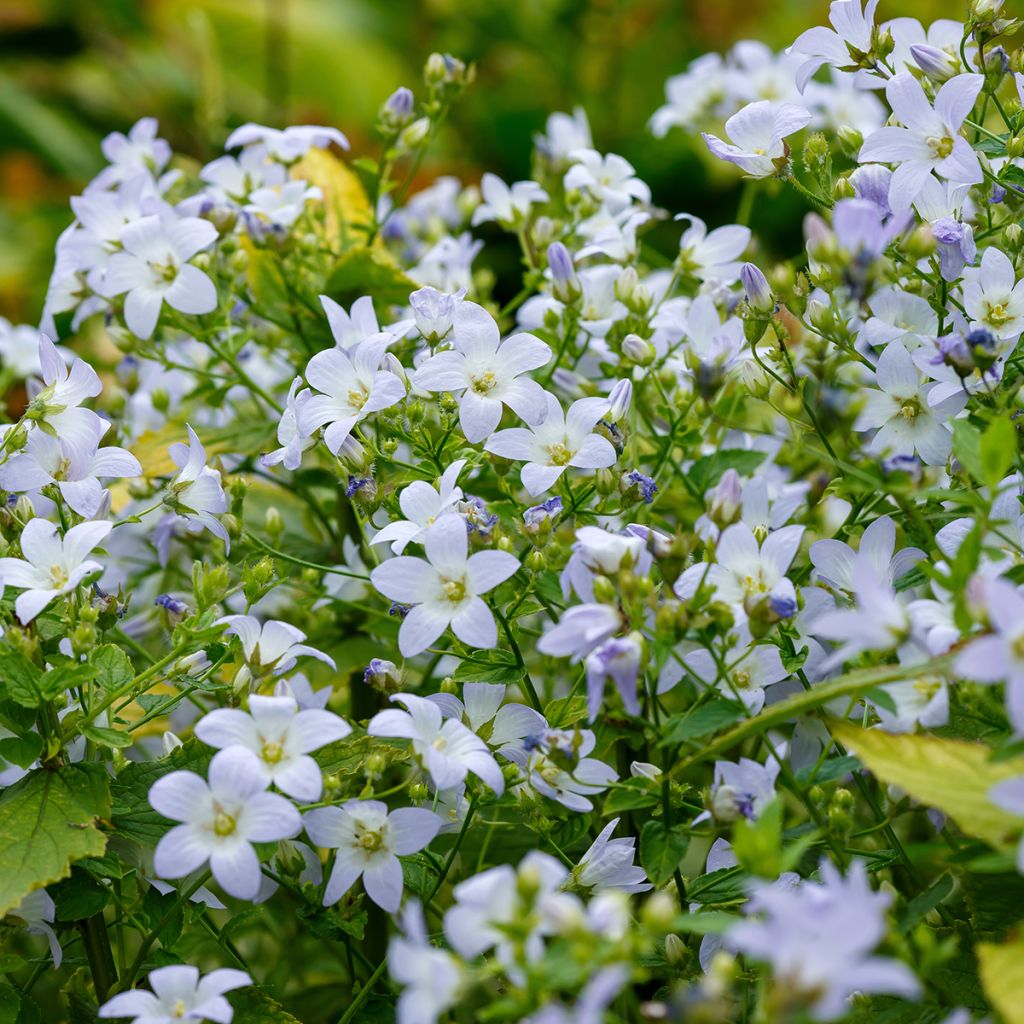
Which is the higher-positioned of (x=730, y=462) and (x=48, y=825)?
(x=730, y=462)

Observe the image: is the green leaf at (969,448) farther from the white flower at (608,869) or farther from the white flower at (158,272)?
the white flower at (158,272)

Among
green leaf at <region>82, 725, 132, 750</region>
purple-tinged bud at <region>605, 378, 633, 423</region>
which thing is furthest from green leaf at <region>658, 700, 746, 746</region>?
green leaf at <region>82, 725, 132, 750</region>

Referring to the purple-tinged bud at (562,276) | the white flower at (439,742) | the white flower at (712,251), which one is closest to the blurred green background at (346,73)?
the white flower at (712,251)

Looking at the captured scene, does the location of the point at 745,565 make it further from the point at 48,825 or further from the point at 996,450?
the point at 48,825

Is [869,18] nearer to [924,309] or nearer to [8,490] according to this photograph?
[924,309]

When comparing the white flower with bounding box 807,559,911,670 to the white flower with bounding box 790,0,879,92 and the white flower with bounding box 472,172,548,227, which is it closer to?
the white flower with bounding box 790,0,879,92

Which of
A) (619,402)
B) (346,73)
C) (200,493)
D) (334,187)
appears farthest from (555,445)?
(346,73)
